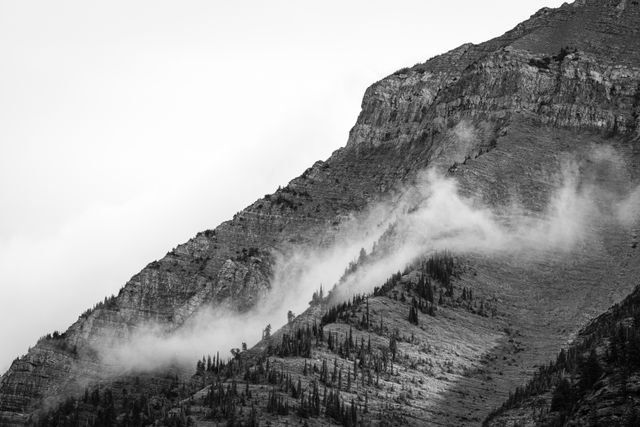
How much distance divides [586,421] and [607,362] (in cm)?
1387

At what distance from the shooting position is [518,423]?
16312cm

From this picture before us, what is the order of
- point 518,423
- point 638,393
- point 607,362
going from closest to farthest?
point 638,393 < point 607,362 < point 518,423

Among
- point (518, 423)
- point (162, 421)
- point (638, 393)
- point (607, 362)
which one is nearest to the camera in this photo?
point (638, 393)

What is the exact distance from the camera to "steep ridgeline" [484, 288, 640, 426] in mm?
136000

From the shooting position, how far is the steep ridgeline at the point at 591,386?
5354 inches

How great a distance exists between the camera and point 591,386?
146 metres

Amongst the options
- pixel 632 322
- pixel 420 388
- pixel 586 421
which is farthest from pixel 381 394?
pixel 586 421

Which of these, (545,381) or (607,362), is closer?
(607,362)

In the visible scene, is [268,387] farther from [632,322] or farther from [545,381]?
[632,322]

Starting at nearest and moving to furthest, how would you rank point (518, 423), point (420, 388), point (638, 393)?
point (638, 393), point (518, 423), point (420, 388)

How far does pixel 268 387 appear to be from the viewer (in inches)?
7146

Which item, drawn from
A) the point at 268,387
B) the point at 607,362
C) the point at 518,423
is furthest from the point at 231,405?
the point at 607,362

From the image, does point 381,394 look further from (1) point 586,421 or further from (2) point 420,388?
(1) point 586,421

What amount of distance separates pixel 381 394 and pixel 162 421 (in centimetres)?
3068
